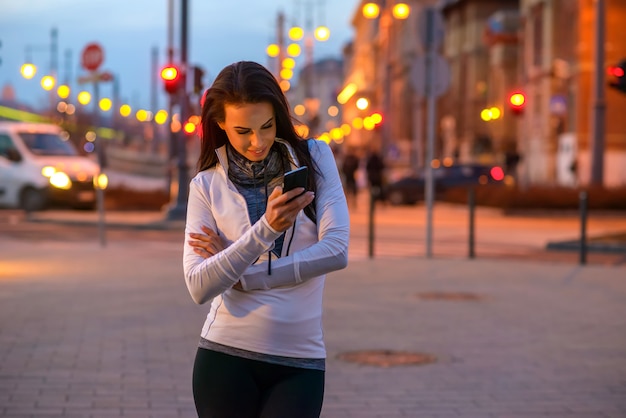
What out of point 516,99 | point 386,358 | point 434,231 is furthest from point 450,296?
point 516,99

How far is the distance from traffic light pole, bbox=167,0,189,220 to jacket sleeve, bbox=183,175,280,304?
22.4 m

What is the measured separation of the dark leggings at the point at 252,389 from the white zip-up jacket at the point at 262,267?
52 mm

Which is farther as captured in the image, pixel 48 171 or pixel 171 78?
pixel 48 171

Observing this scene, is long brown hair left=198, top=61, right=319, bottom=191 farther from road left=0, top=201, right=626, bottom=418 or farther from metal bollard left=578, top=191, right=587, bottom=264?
metal bollard left=578, top=191, right=587, bottom=264

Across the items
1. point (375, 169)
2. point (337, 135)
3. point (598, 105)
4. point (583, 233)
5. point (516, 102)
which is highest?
point (337, 135)

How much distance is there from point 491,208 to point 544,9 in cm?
3066

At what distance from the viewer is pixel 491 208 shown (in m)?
33.8

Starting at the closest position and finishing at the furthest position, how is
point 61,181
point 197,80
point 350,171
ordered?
point 197,80 < point 61,181 < point 350,171

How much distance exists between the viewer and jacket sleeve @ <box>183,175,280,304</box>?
3541 mm

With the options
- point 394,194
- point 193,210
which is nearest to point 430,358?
point 193,210

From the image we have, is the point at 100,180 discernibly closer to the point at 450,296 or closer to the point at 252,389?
the point at 450,296

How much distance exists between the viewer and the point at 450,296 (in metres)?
12.8

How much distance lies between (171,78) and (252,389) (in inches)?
904

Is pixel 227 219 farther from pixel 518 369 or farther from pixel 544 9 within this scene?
pixel 544 9
